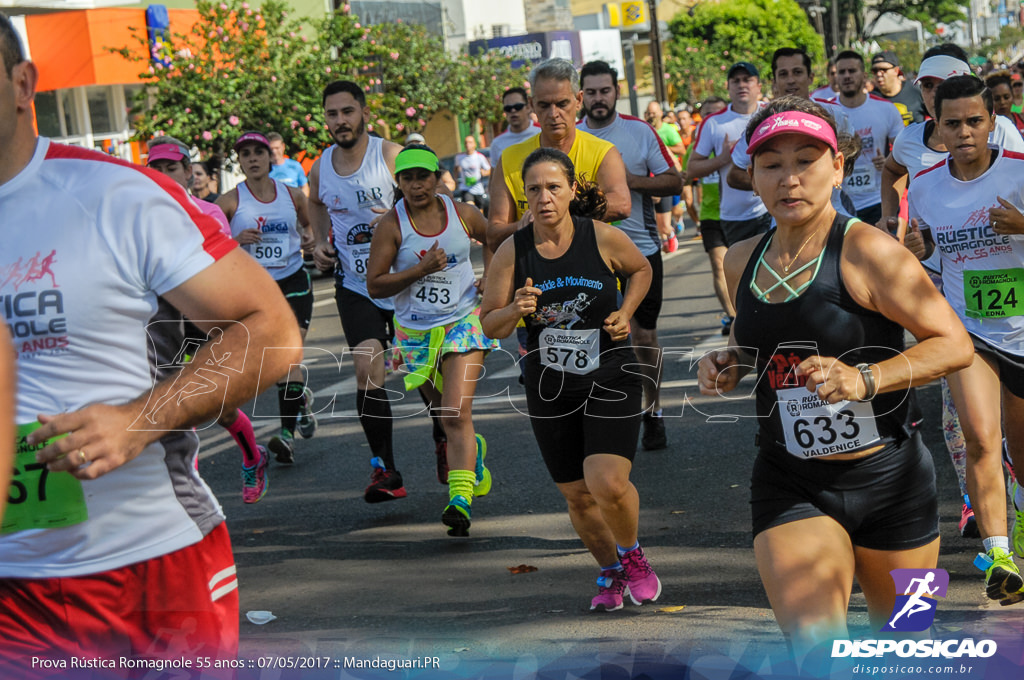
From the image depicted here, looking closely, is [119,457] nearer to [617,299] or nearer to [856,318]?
[856,318]

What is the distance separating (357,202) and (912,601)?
5.14m

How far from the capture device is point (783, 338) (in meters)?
3.55

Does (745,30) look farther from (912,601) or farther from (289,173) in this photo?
(912,601)

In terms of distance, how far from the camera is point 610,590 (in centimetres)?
519

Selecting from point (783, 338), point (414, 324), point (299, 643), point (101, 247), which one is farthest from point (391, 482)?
point (101, 247)

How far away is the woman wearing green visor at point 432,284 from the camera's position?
6863mm

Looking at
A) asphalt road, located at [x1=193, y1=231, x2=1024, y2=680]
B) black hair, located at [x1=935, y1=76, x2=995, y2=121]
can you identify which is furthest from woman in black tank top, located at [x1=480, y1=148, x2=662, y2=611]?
black hair, located at [x1=935, y1=76, x2=995, y2=121]

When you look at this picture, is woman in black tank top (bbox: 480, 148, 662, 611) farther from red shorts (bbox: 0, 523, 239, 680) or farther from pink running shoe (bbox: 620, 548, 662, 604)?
red shorts (bbox: 0, 523, 239, 680)

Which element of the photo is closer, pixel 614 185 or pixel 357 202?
pixel 614 185

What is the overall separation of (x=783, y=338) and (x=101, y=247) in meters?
1.88

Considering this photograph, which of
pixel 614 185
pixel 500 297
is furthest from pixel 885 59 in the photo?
pixel 500 297

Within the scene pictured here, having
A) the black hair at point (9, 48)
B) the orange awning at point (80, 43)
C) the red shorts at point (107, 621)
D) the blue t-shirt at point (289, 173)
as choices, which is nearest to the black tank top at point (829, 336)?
the red shorts at point (107, 621)

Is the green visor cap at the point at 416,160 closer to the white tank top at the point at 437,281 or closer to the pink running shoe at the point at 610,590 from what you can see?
the white tank top at the point at 437,281

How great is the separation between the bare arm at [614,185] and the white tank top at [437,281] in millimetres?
873
